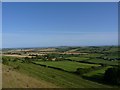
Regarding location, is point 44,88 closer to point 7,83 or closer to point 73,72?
point 7,83

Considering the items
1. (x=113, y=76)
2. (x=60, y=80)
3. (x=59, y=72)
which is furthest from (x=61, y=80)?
(x=59, y=72)

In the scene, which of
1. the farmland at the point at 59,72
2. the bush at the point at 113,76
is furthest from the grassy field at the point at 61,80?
the bush at the point at 113,76

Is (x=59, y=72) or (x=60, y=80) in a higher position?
(x=60, y=80)

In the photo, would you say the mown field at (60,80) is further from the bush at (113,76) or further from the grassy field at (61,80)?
the bush at (113,76)

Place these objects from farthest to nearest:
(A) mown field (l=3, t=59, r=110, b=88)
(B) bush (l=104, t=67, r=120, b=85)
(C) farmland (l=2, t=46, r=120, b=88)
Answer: (B) bush (l=104, t=67, r=120, b=85) → (A) mown field (l=3, t=59, r=110, b=88) → (C) farmland (l=2, t=46, r=120, b=88)

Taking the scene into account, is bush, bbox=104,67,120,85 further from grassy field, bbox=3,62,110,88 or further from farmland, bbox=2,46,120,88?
grassy field, bbox=3,62,110,88

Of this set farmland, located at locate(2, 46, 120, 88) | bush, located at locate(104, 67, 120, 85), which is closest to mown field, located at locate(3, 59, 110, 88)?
farmland, located at locate(2, 46, 120, 88)

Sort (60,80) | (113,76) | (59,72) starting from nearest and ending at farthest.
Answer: (60,80) < (113,76) < (59,72)

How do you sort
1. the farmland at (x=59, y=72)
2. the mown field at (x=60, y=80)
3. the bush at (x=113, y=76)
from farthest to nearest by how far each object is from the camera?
1. the bush at (x=113, y=76)
2. the mown field at (x=60, y=80)
3. the farmland at (x=59, y=72)

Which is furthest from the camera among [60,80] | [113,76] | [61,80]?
[113,76]

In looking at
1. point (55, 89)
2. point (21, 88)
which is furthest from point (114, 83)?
point (21, 88)

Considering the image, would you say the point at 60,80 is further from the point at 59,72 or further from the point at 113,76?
the point at 59,72
